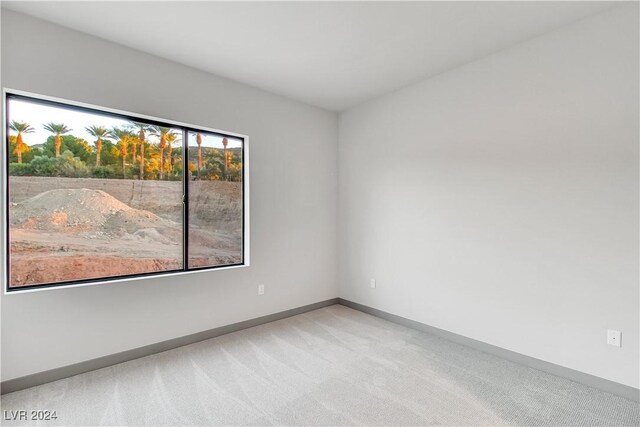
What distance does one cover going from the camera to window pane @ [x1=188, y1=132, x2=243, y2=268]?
297cm

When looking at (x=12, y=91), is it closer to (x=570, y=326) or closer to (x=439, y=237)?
(x=439, y=237)

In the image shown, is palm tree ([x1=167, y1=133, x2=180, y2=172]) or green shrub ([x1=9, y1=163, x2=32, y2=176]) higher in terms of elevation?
palm tree ([x1=167, y1=133, x2=180, y2=172])

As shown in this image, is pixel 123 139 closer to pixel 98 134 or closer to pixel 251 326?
pixel 98 134

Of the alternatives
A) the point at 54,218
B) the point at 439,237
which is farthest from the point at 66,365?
the point at 439,237

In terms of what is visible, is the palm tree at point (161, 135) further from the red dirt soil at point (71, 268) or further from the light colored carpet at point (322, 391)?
the light colored carpet at point (322, 391)

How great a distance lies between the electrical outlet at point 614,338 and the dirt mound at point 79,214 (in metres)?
3.65

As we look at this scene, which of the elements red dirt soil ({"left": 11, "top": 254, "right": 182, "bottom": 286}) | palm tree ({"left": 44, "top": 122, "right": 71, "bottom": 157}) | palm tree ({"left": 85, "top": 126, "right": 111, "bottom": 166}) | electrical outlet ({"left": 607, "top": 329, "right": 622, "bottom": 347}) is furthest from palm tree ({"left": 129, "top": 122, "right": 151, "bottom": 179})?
electrical outlet ({"left": 607, "top": 329, "right": 622, "bottom": 347})

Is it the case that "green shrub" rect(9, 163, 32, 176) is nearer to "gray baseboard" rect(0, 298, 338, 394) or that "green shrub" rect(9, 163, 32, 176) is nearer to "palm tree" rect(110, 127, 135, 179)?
"palm tree" rect(110, 127, 135, 179)

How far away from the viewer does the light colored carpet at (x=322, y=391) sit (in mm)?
1816

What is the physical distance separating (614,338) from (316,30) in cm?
305

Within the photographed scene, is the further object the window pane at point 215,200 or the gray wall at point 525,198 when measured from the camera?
the window pane at point 215,200

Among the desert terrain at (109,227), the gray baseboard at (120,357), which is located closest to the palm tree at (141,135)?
the desert terrain at (109,227)

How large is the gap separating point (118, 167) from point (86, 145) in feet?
0.86

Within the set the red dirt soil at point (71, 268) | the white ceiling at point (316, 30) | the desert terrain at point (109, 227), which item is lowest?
the red dirt soil at point (71, 268)
